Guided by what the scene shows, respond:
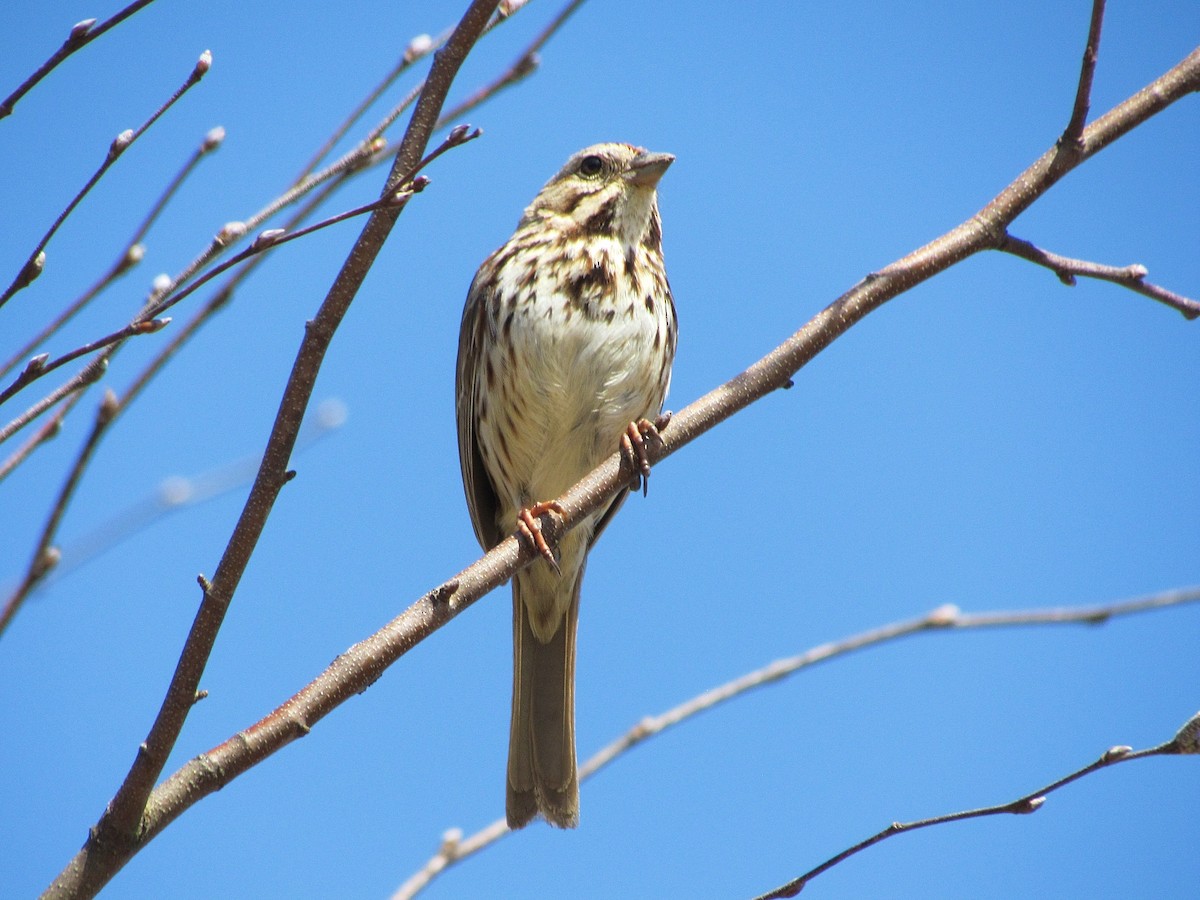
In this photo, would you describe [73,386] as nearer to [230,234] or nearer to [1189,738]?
[230,234]

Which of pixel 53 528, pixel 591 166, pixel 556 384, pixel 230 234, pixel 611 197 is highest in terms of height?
pixel 591 166

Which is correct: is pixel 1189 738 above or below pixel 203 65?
below

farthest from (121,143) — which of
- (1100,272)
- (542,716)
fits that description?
(542,716)

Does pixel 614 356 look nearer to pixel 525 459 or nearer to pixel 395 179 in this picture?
pixel 525 459

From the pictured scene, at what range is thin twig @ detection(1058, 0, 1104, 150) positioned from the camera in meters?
2.47

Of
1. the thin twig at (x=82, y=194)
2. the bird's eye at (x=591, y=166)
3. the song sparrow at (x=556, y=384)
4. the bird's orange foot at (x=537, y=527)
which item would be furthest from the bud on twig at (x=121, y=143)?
the bird's eye at (x=591, y=166)

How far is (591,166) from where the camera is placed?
192 inches

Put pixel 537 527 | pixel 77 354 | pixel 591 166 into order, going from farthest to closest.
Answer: pixel 591 166, pixel 537 527, pixel 77 354

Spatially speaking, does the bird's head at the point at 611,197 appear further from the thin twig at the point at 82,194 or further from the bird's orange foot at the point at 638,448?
the thin twig at the point at 82,194

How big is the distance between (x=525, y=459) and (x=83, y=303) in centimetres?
258

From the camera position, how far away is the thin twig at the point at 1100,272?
2.72 metres

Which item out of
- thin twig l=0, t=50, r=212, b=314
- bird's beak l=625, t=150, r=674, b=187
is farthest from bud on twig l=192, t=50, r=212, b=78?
bird's beak l=625, t=150, r=674, b=187

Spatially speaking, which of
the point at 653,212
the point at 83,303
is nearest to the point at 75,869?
the point at 83,303

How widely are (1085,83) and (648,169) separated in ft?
7.29
